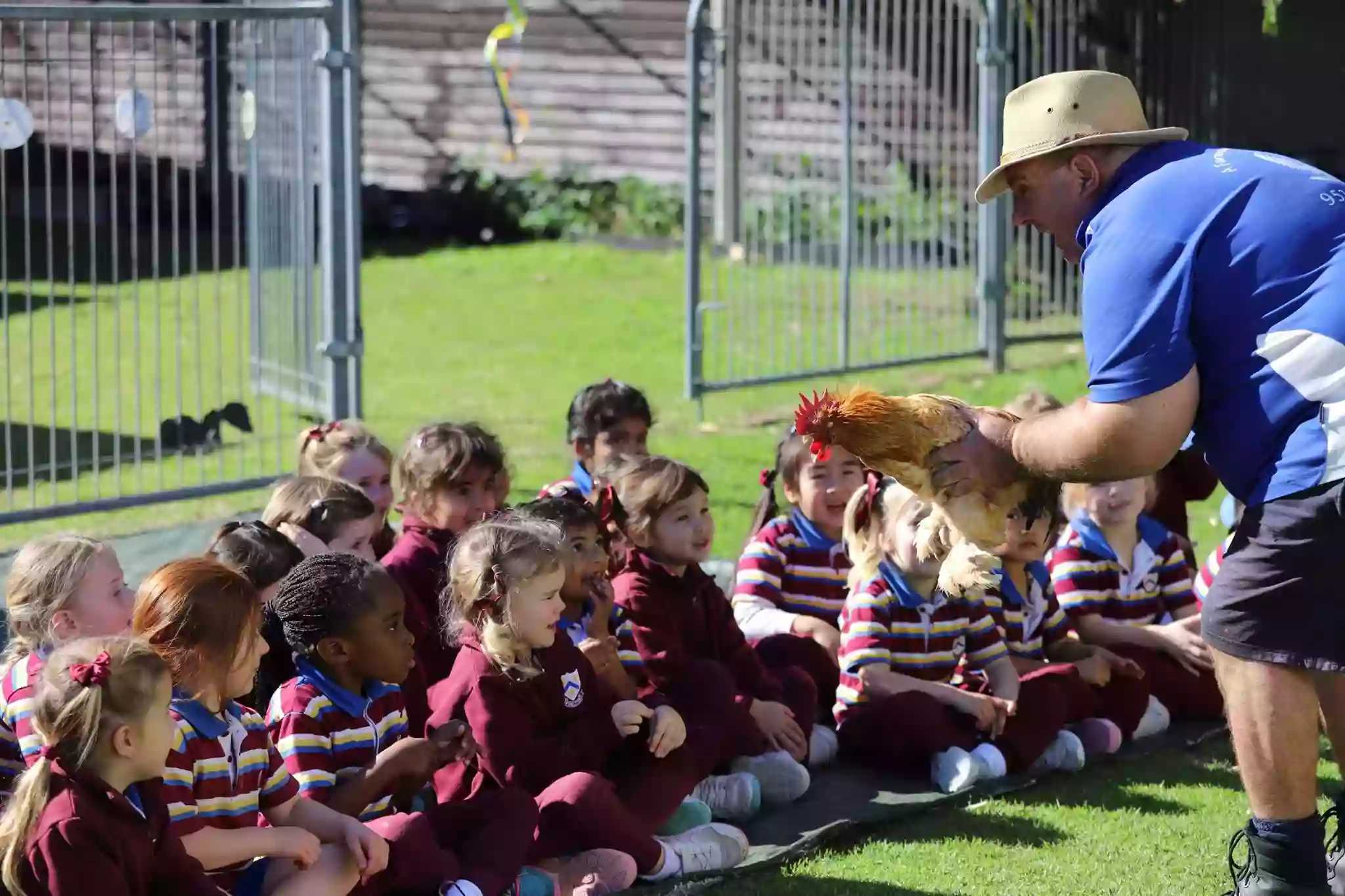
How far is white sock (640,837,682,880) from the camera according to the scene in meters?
4.48

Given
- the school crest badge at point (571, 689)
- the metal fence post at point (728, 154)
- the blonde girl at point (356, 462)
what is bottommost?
the school crest badge at point (571, 689)

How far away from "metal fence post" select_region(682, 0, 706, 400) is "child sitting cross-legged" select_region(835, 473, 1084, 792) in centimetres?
479

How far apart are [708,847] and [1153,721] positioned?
194 cm

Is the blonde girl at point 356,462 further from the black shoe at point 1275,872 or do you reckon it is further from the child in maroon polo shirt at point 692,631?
the black shoe at point 1275,872

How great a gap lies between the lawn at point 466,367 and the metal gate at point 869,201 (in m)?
0.14

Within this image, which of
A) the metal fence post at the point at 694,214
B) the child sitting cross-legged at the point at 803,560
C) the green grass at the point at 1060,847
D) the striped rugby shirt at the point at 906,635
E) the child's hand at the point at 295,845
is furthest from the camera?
the metal fence post at the point at 694,214

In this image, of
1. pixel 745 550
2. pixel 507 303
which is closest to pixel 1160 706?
pixel 745 550

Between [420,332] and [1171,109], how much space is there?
552 cm

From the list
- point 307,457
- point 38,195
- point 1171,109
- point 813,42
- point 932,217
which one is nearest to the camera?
point 307,457

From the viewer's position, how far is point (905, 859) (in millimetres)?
4684

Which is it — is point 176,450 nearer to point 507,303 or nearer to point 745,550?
point 745,550

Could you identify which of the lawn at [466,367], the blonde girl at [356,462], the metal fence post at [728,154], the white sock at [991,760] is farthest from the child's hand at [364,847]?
the metal fence post at [728,154]

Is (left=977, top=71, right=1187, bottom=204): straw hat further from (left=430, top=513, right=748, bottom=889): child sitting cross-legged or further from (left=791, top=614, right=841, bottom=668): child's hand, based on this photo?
(left=791, top=614, right=841, bottom=668): child's hand

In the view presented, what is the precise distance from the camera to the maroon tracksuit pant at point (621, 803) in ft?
14.4
